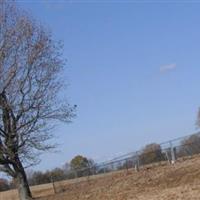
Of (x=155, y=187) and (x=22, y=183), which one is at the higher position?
(x=22, y=183)

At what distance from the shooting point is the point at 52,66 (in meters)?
35.9

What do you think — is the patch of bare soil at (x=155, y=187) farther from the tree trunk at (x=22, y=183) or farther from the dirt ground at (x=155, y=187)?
the tree trunk at (x=22, y=183)

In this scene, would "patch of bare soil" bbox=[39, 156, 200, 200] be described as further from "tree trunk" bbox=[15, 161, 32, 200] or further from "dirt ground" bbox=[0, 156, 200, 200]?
"tree trunk" bbox=[15, 161, 32, 200]

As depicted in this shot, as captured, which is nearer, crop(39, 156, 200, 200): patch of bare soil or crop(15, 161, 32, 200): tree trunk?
crop(39, 156, 200, 200): patch of bare soil

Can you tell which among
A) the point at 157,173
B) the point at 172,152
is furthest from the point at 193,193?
the point at 172,152

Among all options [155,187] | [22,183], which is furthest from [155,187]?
[22,183]

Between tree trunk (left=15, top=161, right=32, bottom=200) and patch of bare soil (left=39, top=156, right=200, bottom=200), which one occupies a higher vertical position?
tree trunk (left=15, top=161, right=32, bottom=200)

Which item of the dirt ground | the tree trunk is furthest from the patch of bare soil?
the tree trunk

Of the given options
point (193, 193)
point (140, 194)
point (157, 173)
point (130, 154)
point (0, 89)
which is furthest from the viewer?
point (130, 154)

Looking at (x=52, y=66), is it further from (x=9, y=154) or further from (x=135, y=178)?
(x=135, y=178)

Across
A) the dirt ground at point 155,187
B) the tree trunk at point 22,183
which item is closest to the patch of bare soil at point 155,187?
the dirt ground at point 155,187

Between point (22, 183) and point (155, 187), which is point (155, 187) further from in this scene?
point (22, 183)

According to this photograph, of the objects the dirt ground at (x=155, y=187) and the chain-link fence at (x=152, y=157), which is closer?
the dirt ground at (x=155, y=187)

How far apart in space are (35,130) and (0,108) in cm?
252
